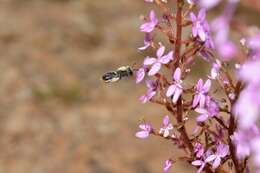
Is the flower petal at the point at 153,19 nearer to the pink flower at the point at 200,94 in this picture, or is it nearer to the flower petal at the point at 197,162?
the pink flower at the point at 200,94

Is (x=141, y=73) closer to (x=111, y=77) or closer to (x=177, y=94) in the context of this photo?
(x=177, y=94)

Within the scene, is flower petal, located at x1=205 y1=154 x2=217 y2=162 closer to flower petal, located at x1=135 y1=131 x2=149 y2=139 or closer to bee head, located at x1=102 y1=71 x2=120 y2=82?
flower petal, located at x1=135 y1=131 x2=149 y2=139

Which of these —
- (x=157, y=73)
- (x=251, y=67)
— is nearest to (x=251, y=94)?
(x=251, y=67)

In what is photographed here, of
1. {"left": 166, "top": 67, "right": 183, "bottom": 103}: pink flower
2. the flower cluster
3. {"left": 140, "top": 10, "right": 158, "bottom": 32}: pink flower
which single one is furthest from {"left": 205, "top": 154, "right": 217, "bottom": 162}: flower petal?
A: {"left": 140, "top": 10, "right": 158, "bottom": 32}: pink flower

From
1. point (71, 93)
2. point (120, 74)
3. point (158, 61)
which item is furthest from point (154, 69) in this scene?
point (71, 93)

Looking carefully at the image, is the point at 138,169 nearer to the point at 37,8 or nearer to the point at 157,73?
the point at 37,8

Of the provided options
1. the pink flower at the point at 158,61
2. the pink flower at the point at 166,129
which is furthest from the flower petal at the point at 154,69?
the pink flower at the point at 166,129
